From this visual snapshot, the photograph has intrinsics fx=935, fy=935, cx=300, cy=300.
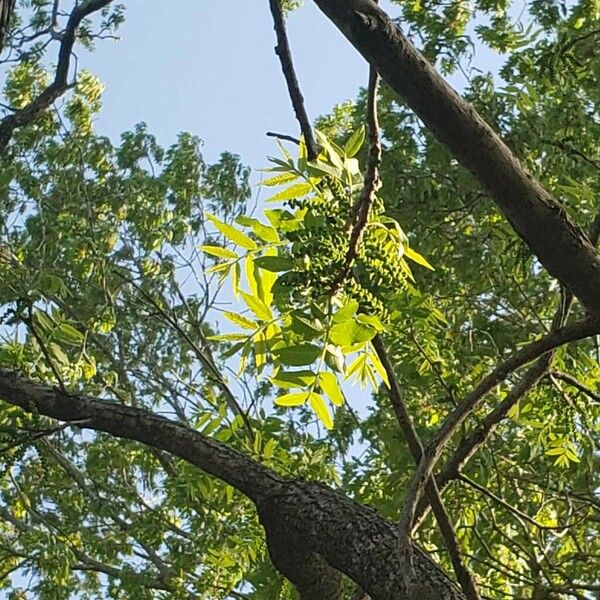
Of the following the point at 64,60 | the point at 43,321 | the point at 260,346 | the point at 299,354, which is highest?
the point at 64,60

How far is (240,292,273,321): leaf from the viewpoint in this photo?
1.77m

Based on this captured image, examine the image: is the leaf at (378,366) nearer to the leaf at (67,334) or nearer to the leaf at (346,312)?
the leaf at (346,312)

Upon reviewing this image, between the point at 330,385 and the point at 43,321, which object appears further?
the point at 43,321

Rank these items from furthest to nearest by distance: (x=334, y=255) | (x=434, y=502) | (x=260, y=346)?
(x=434, y=502), (x=260, y=346), (x=334, y=255)

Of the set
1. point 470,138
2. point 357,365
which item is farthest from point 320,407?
point 470,138

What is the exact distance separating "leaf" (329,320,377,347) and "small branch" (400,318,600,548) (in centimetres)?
28

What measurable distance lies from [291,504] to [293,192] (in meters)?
1.02

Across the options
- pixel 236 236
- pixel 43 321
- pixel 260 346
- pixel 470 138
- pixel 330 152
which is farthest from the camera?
pixel 43 321

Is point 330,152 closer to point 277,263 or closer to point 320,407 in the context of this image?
point 277,263

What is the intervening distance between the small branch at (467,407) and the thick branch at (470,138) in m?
0.17

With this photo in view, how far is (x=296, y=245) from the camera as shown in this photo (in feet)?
5.04

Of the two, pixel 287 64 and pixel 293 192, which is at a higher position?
pixel 287 64

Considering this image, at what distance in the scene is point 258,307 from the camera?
1.79 m

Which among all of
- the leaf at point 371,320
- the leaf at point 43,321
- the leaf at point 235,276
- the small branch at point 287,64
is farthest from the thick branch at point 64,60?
the leaf at point 371,320
